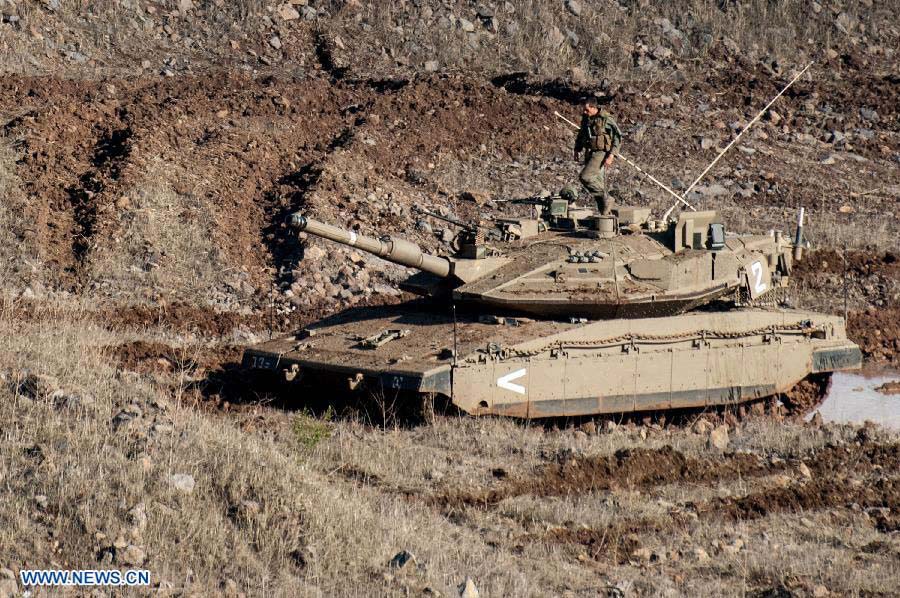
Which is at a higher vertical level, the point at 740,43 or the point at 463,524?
the point at 740,43

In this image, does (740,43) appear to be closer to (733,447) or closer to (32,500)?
(733,447)

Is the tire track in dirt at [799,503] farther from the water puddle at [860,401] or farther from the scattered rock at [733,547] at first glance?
the water puddle at [860,401]

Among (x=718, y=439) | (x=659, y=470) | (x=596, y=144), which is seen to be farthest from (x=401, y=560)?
(x=596, y=144)

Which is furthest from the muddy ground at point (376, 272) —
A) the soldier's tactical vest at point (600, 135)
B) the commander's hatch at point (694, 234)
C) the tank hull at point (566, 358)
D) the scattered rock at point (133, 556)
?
the soldier's tactical vest at point (600, 135)

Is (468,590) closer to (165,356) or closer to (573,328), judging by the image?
(573,328)

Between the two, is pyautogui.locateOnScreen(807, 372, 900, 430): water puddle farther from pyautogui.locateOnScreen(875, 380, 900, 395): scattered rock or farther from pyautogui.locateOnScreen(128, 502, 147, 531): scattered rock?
pyautogui.locateOnScreen(128, 502, 147, 531): scattered rock

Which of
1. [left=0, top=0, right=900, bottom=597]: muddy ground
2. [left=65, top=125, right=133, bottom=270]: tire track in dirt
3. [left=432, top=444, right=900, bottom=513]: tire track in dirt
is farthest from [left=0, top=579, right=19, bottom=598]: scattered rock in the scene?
[left=65, top=125, right=133, bottom=270]: tire track in dirt

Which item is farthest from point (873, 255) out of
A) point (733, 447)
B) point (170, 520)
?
point (170, 520)
